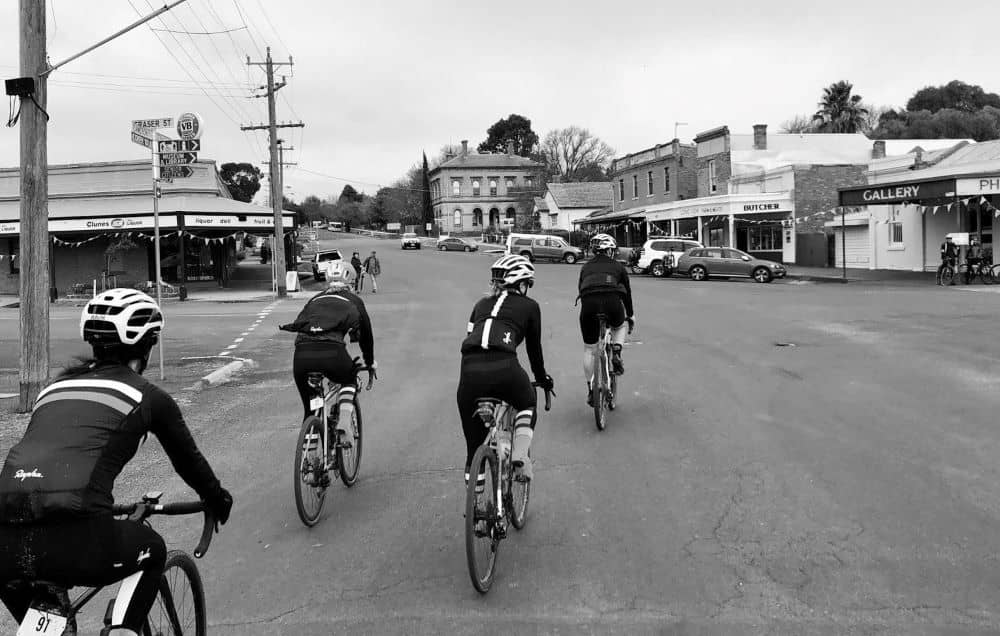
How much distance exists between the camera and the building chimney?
160 ft

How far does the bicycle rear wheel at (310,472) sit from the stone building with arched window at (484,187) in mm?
94020

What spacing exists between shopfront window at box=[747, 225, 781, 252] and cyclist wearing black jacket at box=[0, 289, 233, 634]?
43.3 meters

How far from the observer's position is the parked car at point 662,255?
37.0 metres

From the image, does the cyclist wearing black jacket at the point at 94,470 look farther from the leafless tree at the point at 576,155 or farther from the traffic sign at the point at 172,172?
the leafless tree at the point at 576,155

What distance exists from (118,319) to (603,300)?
20.1 feet

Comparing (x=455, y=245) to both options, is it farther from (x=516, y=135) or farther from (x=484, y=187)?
(x=516, y=135)

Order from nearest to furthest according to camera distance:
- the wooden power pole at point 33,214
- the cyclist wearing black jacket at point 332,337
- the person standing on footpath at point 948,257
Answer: the cyclist wearing black jacket at point 332,337 → the wooden power pole at point 33,214 → the person standing on footpath at point 948,257

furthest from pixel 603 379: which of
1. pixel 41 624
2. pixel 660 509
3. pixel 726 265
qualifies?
pixel 726 265

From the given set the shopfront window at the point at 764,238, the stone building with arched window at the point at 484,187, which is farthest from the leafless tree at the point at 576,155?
the shopfront window at the point at 764,238

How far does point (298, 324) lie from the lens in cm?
611

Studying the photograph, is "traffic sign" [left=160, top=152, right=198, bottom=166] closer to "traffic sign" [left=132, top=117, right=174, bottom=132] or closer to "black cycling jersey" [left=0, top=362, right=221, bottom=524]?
"traffic sign" [left=132, top=117, right=174, bottom=132]

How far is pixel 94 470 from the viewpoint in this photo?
270 centimetres

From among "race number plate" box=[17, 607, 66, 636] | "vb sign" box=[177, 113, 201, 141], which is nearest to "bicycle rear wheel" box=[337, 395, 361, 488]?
"race number plate" box=[17, 607, 66, 636]

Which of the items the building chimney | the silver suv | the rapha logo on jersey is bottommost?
the rapha logo on jersey
